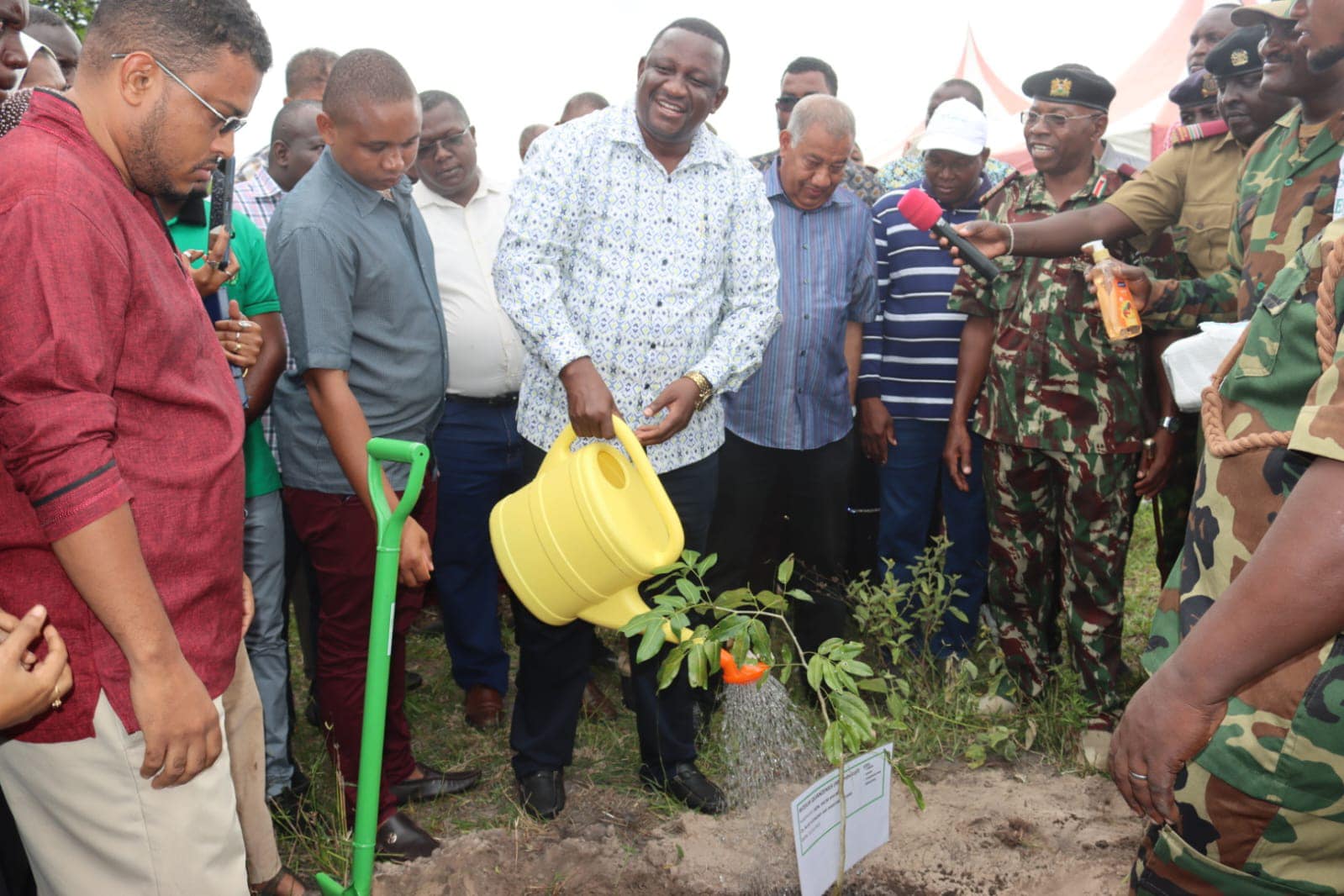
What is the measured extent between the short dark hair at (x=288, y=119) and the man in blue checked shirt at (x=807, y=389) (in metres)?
Result: 1.72

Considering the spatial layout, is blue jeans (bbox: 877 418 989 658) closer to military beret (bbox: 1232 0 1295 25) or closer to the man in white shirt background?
the man in white shirt background

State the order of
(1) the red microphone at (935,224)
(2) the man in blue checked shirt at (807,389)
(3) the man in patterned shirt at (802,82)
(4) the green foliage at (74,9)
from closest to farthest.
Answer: (1) the red microphone at (935,224), (2) the man in blue checked shirt at (807,389), (3) the man in patterned shirt at (802,82), (4) the green foliage at (74,9)

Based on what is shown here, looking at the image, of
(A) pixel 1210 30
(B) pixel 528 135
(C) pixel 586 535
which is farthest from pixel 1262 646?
(B) pixel 528 135

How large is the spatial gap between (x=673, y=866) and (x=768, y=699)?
714mm

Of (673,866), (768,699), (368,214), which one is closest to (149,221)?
(368,214)

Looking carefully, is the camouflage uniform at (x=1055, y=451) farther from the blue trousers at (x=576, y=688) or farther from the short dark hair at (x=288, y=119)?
the short dark hair at (x=288, y=119)

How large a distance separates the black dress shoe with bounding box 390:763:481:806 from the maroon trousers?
81mm

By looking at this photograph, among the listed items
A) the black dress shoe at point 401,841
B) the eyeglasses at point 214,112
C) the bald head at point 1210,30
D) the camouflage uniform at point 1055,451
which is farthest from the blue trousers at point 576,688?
→ the bald head at point 1210,30

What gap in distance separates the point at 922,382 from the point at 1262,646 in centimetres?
275

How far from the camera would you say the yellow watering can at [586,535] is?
2119 millimetres

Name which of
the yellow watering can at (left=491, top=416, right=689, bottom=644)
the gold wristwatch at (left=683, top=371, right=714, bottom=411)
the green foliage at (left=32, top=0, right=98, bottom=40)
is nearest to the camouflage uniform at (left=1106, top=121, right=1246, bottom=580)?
the gold wristwatch at (left=683, top=371, right=714, bottom=411)

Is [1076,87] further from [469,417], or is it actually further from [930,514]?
[469,417]

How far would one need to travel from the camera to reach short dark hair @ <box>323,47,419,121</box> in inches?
102

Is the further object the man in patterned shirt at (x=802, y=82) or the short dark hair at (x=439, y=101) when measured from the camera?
the man in patterned shirt at (x=802, y=82)
